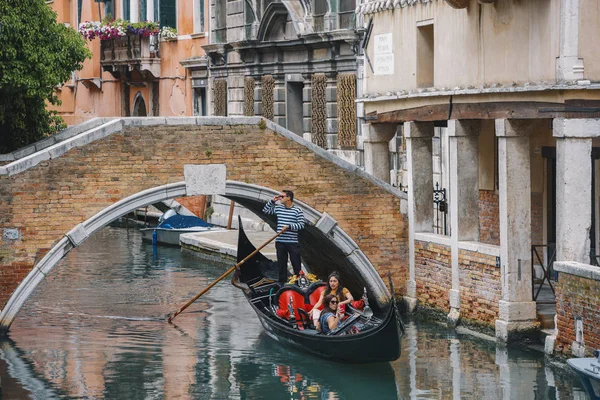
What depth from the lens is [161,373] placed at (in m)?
11.4

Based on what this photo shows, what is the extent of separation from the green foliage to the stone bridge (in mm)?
1278

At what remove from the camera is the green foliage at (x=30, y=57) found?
47.4ft

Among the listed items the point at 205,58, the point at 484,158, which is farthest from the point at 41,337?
the point at 205,58

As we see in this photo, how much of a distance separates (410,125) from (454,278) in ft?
5.22

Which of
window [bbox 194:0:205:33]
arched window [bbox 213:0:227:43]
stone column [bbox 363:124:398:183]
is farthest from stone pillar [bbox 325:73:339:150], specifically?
window [bbox 194:0:205:33]

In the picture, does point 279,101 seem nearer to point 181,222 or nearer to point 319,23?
point 319,23

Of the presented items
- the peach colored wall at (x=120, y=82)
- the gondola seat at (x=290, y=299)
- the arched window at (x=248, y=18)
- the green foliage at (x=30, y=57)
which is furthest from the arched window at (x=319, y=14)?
the gondola seat at (x=290, y=299)

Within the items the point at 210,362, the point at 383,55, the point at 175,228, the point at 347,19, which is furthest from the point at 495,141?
the point at 175,228

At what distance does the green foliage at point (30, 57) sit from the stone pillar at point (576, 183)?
5965 millimetres

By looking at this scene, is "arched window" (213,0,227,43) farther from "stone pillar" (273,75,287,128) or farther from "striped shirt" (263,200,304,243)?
"striped shirt" (263,200,304,243)

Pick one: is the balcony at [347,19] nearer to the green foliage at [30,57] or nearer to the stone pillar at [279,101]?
the stone pillar at [279,101]

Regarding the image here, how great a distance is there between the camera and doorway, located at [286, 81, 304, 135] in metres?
19.3

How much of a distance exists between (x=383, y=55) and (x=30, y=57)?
3.49 meters

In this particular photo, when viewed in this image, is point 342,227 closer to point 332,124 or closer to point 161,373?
point 161,373
